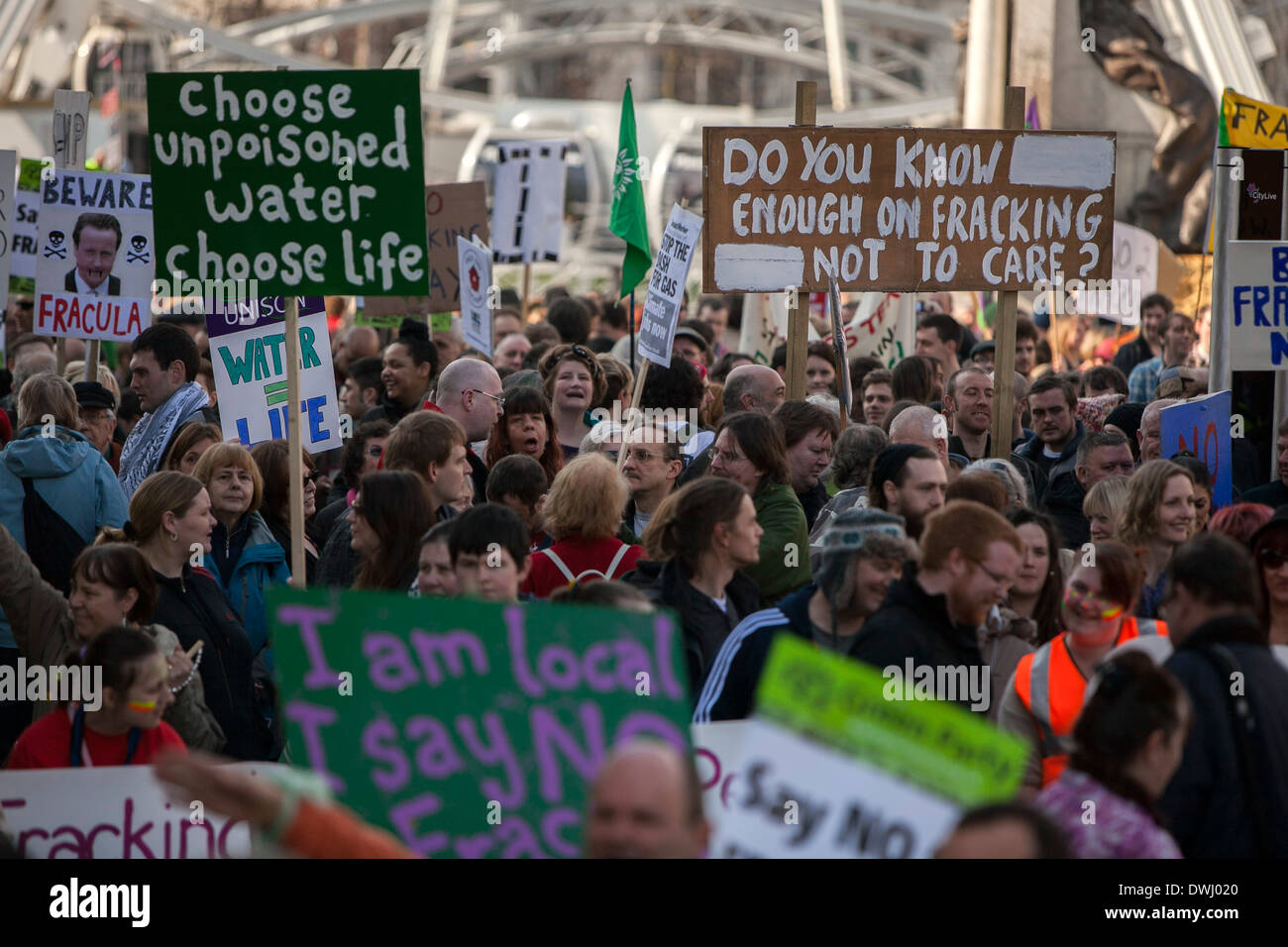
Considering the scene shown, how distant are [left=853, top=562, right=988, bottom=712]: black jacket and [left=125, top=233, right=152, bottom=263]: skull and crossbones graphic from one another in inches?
236

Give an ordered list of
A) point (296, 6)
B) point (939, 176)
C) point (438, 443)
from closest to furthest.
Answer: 1. point (438, 443)
2. point (939, 176)
3. point (296, 6)

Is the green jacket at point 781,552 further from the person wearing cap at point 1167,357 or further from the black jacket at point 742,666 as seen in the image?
the person wearing cap at point 1167,357

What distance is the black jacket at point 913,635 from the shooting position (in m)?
4.63

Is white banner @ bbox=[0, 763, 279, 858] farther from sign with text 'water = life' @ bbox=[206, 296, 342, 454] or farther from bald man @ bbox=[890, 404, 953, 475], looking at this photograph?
sign with text 'water = life' @ bbox=[206, 296, 342, 454]

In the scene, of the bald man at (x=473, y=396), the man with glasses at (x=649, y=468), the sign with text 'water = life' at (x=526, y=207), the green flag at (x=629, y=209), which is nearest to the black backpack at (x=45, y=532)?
the bald man at (x=473, y=396)

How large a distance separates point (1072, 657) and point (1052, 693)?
0.16m

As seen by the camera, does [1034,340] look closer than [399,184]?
No

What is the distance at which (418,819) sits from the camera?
3.54m

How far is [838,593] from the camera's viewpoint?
512 cm
